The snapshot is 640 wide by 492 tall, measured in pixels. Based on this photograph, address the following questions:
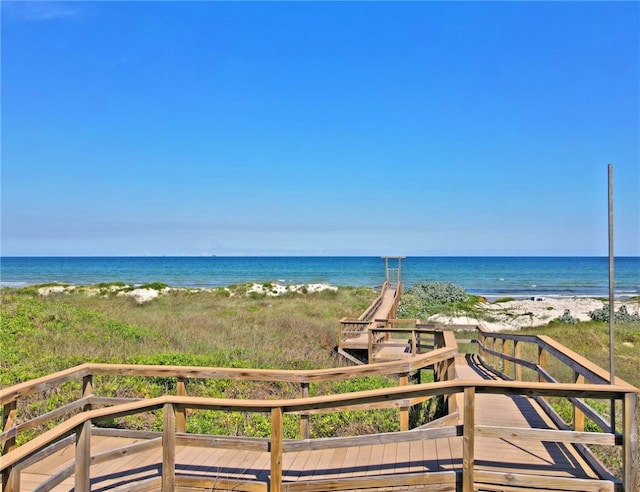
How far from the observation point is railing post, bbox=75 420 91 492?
12.1ft

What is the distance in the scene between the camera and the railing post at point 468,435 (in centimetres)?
427

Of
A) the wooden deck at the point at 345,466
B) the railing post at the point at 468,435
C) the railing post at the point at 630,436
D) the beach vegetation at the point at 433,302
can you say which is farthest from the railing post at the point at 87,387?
the beach vegetation at the point at 433,302

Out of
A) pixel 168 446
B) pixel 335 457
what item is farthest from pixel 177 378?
pixel 335 457

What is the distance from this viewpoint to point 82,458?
147 inches

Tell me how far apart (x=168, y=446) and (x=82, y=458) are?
29.2 inches

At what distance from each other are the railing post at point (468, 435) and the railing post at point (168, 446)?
8.31 ft

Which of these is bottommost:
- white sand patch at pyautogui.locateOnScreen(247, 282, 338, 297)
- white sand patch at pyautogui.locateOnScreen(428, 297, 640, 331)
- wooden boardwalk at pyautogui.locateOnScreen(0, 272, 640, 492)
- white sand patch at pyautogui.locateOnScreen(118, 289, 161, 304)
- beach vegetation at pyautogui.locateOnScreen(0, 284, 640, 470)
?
white sand patch at pyautogui.locateOnScreen(428, 297, 640, 331)

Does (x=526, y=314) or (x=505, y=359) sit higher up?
(x=505, y=359)

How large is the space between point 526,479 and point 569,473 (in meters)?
0.71

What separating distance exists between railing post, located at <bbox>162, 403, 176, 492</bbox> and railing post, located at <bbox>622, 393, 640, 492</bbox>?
3.79 meters

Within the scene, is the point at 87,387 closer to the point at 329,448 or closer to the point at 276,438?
the point at 276,438

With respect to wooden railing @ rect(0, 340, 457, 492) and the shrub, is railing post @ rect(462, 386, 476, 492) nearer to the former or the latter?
wooden railing @ rect(0, 340, 457, 492)

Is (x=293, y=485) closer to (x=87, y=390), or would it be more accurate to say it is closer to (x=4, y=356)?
(x=87, y=390)

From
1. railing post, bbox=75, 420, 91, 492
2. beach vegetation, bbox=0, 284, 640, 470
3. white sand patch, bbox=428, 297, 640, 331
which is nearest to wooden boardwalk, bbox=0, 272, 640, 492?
railing post, bbox=75, 420, 91, 492
